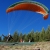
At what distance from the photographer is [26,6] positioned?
16125 mm

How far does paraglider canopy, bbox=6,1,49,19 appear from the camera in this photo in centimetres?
1527

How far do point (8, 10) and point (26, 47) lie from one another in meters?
5.80

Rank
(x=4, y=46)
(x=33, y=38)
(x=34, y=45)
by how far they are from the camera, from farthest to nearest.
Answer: (x=33, y=38), (x=34, y=45), (x=4, y=46)

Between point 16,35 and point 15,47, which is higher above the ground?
point 16,35

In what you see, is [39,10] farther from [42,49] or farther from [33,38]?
[33,38]

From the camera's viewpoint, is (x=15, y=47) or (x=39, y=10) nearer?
(x=39, y=10)

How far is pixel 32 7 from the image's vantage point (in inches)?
631

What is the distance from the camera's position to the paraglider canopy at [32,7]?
15273mm

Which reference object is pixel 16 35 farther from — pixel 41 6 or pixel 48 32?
pixel 41 6

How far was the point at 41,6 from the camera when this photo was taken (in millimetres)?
15383

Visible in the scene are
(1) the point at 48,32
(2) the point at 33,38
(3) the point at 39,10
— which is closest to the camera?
(3) the point at 39,10

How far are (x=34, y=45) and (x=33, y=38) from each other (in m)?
26.4

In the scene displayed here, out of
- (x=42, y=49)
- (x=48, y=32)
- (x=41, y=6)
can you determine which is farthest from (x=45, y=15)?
(x=48, y=32)

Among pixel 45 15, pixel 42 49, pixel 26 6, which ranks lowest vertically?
pixel 42 49
